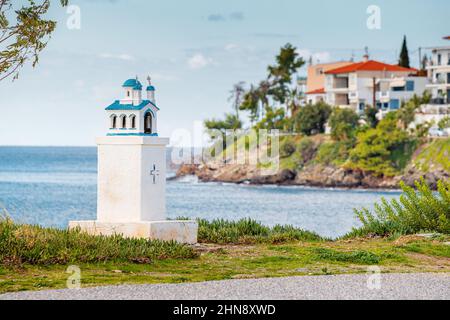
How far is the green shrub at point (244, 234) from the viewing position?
66.4 feet

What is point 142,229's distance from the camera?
1873 cm

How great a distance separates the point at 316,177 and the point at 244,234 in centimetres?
9469

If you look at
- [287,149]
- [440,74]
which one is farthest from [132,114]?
[287,149]

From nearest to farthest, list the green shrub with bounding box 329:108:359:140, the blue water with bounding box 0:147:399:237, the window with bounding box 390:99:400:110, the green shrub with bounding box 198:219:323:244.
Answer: the green shrub with bounding box 198:219:323:244
the blue water with bounding box 0:147:399:237
the green shrub with bounding box 329:108:359:140
the window with bounding box 390:99:400:110

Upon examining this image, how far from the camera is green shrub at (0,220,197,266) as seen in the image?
1611cm

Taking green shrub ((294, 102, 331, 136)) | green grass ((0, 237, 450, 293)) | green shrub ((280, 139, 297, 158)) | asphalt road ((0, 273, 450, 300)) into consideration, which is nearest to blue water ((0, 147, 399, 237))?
green shrub ((280, 139, 297, 158))

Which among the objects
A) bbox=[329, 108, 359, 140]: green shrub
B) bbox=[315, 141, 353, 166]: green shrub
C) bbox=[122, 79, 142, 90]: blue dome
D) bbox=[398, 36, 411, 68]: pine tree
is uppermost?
bbox=[398, 36, 411, 68]: pine tree

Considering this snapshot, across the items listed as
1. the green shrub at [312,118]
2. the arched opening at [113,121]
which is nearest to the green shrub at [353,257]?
the arched opening at [113,121]

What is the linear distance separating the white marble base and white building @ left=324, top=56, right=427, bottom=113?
10007cm

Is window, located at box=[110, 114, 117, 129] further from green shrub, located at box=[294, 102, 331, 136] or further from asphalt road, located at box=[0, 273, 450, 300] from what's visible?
green shrub, located at box=[294, 102, 331, 136]

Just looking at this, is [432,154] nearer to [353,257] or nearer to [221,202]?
[221,202]

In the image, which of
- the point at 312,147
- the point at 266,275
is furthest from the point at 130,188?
the point at 312,147
